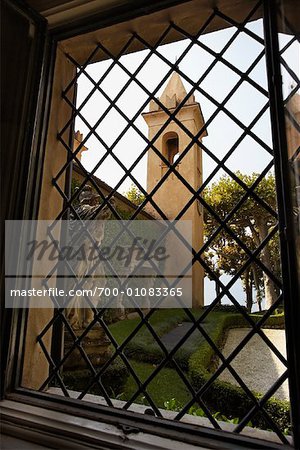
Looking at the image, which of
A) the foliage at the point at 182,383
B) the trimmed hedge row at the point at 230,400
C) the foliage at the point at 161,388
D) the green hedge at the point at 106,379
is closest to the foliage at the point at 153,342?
the foliage at the point at 182,383

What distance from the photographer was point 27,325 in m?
0.75

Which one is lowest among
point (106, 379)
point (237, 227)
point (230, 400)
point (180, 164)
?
point (230, 400)

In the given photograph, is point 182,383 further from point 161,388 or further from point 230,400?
point 230,400

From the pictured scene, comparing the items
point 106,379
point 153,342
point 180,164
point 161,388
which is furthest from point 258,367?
point 180,164

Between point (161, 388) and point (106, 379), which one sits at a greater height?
point (106, 379)

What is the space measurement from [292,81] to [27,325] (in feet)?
2.68

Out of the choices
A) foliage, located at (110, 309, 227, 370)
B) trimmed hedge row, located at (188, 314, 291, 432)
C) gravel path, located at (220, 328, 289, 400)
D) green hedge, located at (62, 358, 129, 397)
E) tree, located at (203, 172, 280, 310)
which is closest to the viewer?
green hedge, located at (62, 358, 129, 397)

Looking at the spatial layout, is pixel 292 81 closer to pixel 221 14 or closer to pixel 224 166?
pixel 224 166

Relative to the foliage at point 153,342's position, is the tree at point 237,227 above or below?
above

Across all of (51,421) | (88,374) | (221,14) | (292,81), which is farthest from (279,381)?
(88,374)

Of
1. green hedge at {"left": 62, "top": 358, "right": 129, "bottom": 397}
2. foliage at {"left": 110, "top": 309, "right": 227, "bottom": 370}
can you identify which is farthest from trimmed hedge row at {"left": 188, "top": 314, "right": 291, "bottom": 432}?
green hedge at {"left": 62, "top": 358, "right": 129, "bottom": 397}

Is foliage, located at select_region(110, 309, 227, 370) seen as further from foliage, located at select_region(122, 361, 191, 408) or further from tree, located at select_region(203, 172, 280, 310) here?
tree, located at select_region(203, 172, 280, 310)

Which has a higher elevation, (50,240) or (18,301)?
(50,240)

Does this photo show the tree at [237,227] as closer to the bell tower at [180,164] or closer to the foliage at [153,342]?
the bell tower at [180,164]
